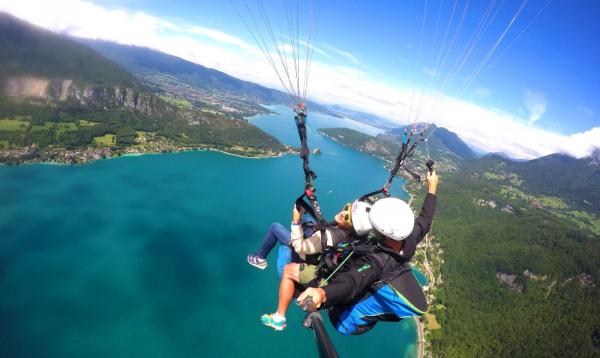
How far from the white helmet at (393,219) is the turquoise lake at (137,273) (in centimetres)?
2415

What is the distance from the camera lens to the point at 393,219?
2.55 meters

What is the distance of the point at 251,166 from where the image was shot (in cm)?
6931

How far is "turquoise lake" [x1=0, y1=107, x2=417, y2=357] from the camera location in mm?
22141

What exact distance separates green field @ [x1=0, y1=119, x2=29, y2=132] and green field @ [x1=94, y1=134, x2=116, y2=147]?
12.2 metres

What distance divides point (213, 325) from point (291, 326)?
6689 mm

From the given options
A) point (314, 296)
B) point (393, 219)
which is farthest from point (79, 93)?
point (314, 296)

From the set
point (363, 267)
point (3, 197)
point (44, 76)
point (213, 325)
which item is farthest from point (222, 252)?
point (44, 76)

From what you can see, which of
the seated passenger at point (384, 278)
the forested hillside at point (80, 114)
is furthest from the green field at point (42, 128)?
the seated passenger at point (384, 278)

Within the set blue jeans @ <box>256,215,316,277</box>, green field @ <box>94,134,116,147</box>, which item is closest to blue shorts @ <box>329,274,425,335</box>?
blue jeans @ <box>256,215,316,277</box>

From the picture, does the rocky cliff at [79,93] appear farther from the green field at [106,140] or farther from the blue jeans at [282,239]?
the blue jeans at [282,239]

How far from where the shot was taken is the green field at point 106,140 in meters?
64.6

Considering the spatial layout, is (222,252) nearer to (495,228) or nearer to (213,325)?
(213,325)

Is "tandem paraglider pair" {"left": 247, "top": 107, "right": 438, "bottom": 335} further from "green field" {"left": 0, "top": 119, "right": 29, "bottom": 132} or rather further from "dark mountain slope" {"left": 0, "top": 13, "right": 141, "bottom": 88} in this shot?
"dark mountain slope" {"left": 0, "top": 13, "right": 141, "bottom": 88}

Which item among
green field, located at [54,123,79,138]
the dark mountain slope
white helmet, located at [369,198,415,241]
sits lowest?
green field, located at [54,123,79,138]
